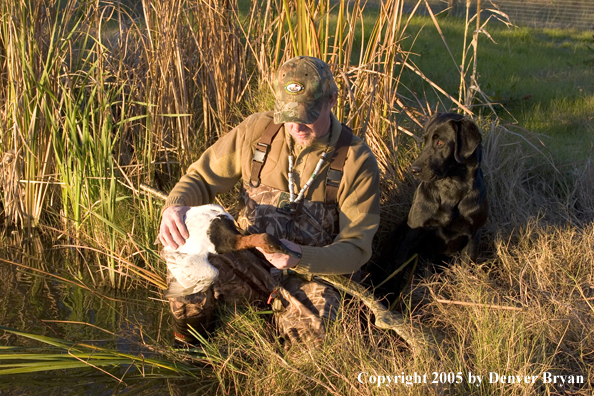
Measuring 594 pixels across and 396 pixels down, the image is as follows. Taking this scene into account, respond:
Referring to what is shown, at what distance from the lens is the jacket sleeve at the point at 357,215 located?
252cm

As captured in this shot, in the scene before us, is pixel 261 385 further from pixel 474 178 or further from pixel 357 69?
pixel 357 69

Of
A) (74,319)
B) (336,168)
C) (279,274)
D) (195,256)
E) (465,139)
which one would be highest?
(465,139)

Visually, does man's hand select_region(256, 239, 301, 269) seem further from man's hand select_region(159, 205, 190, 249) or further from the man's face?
the man's face

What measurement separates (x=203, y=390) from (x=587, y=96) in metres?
4.88

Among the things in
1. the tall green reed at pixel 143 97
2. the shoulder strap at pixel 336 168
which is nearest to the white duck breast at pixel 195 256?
A: the shoulder strap at pixel 336 168

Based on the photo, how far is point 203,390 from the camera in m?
2.48

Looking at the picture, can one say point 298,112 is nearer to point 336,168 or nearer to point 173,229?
point 336,168

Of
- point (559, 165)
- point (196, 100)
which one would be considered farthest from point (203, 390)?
point (559, 165)

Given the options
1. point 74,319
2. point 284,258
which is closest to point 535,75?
point 284,258

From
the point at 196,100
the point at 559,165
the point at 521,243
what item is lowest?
the point at 521,243

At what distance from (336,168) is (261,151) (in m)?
0.38

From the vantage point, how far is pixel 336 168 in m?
2.64

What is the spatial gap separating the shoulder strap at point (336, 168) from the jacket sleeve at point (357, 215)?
0.03 m

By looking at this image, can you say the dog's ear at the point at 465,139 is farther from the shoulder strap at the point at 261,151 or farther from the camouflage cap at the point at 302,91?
the shoulder strap at the point at 261,151
